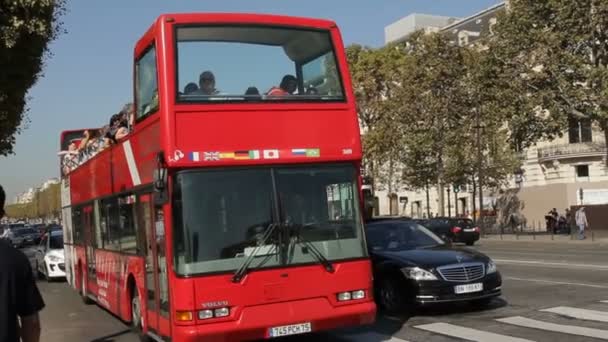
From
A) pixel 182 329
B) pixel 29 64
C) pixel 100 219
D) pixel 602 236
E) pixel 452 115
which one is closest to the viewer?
pixel 182 329

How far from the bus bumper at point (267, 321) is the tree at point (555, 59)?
85.8 ft

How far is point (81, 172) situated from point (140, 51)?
20.0 feet

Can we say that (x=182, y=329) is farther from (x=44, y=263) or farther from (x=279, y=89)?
(x=44, y=263)

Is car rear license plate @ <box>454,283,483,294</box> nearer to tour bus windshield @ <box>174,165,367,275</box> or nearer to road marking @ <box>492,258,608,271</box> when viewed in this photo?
tour bus windshield @ <box>174,165,367,275</box>

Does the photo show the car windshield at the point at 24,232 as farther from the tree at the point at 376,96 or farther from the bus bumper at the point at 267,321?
the bus bumper at the point at 267,321

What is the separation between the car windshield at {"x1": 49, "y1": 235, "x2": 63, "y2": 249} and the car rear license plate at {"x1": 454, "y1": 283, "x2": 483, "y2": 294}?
581 inches

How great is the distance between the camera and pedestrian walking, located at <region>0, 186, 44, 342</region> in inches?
149

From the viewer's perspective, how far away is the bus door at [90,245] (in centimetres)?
1338

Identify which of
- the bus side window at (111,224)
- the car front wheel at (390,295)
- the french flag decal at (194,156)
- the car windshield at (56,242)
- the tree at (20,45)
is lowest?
the car front wheel at (390,295)

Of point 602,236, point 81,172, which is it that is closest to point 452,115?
point 602,236

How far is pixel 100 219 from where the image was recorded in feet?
40.6

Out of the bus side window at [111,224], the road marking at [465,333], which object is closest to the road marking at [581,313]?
the road marking at [465,333]

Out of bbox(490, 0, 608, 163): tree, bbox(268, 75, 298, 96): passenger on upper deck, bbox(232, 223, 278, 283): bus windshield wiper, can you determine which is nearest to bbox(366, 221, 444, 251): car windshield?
bbox(268, 75, 298, 96): passenger on upper deck

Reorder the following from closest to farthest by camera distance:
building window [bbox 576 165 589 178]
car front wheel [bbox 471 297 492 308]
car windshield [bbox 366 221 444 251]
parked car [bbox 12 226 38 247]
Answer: car front wheel [bbox 471 297 492 308], car windshield [bbox 366 221 444 251], building window [bbox 576 165 589 178], parked car [bbox 12 226 38 247]
